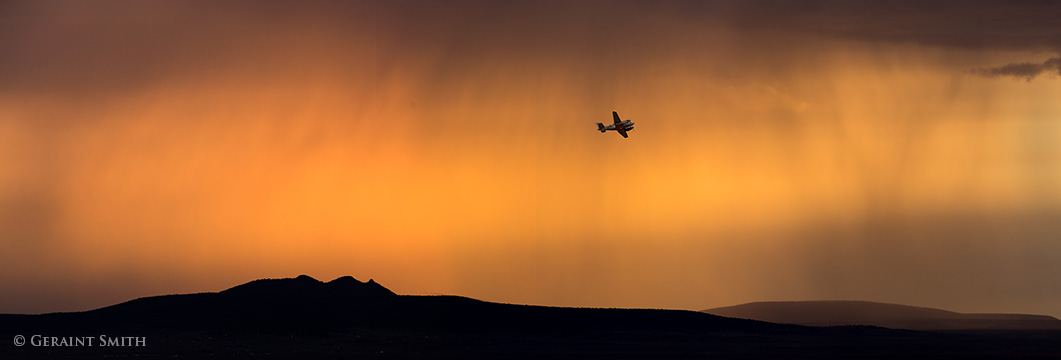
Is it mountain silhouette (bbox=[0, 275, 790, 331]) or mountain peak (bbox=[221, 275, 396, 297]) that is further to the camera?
mountain peak (bbox=[221, 275, 396, 297])

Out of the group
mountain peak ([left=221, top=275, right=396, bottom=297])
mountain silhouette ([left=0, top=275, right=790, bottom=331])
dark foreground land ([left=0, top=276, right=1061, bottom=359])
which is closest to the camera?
dark foreground land ([left=0, top=276, right=1061, bottom=359])

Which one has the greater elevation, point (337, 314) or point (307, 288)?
point (307, 288)

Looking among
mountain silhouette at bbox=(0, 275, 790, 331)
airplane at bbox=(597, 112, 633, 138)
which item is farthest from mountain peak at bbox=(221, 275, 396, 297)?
airplane at bbox=(597, 112, 633, 138)

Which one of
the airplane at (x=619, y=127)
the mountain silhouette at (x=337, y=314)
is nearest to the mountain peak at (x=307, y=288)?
the mountain silhouette at (x=337, y=314)

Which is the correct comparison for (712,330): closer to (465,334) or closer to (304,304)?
(465,334)

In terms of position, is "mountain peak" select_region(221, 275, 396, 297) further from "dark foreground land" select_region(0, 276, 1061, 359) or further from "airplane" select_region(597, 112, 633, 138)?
"airplane" select_region(597, 112, 633, 138)

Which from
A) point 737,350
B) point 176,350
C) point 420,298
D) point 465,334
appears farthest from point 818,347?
point 176,350

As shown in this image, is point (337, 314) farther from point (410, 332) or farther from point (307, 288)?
point (307, 288)

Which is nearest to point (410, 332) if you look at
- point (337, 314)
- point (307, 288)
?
point (337, 314)

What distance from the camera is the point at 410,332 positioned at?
6634 inches

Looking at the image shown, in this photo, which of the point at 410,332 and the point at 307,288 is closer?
the point at 410,332

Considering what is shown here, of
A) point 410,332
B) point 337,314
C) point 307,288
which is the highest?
point 307,288

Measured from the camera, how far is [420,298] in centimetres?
18812

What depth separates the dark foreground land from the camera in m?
139
